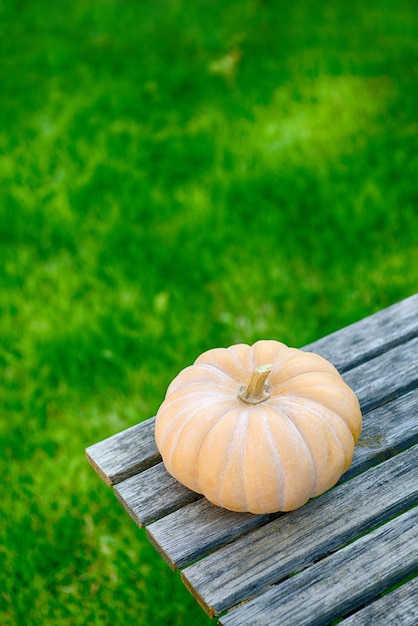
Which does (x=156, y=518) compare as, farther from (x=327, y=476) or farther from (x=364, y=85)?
(x=364, y=85)

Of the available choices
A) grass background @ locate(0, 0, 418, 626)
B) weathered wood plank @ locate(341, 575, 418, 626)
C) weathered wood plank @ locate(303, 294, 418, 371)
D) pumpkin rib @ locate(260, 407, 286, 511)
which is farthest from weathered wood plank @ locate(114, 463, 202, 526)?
grass background @ locate(0, 0, 418, 626)

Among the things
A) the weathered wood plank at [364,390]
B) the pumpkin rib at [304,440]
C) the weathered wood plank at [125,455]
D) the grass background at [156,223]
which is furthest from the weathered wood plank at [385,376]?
the grass background at [156,223]

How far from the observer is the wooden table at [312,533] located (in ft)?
4.83

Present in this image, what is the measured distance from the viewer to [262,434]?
1629 millimetres

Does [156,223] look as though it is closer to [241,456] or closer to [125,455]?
[125,455]

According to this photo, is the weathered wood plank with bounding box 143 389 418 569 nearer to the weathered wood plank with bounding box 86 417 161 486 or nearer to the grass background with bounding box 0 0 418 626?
the weathered wood plank with bounding box 86 417 161 486

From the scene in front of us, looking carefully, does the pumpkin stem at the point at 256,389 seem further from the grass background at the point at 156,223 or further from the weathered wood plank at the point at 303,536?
the grass background at the point at 156,223

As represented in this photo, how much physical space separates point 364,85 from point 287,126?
0.73 metres

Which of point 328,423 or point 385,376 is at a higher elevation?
point 328,423

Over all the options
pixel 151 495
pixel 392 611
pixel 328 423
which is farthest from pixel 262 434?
pixel 392 611

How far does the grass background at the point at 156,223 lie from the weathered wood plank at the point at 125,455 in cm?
80

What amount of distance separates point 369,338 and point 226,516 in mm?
777

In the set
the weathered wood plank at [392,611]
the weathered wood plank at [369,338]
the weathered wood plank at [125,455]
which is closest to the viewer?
the weathered wood plank at [392,611]

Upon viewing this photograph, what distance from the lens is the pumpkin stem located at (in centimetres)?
167
